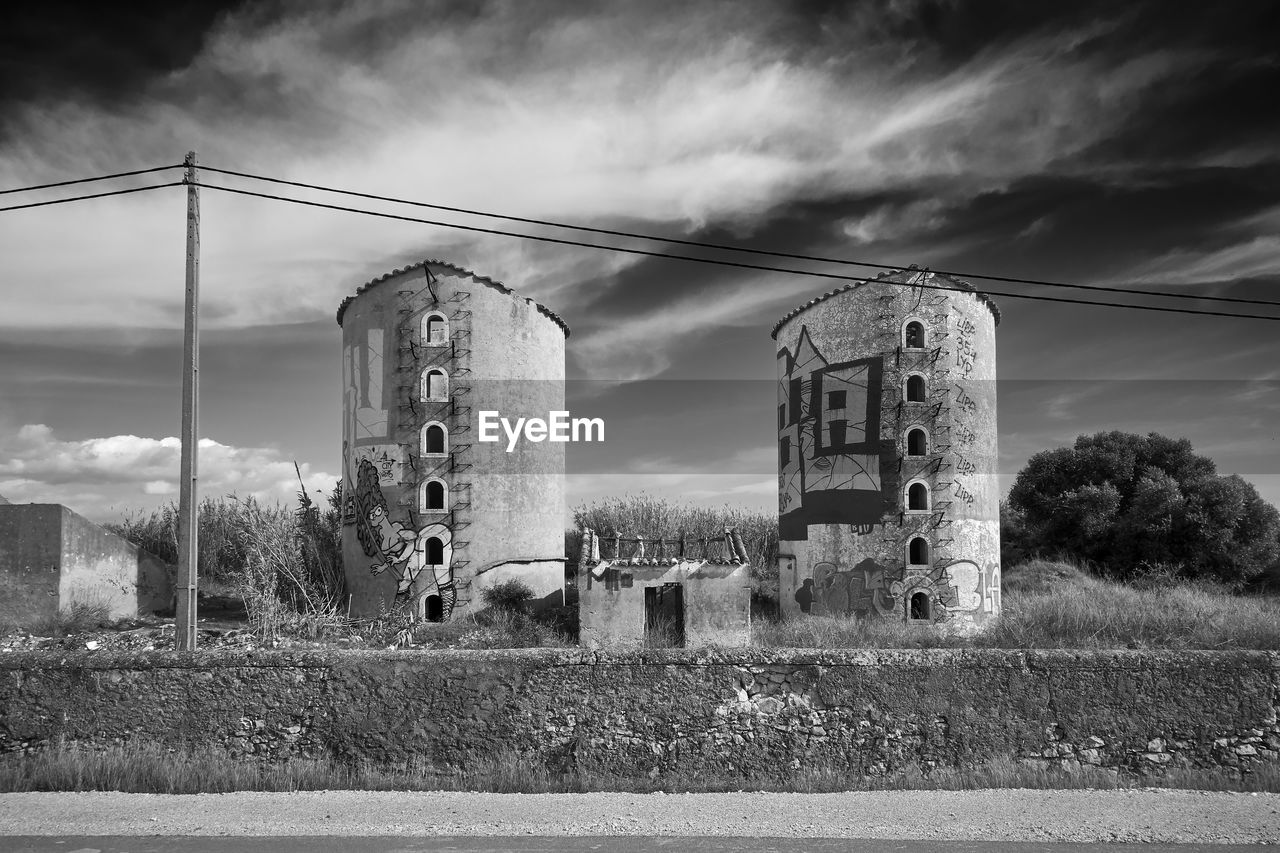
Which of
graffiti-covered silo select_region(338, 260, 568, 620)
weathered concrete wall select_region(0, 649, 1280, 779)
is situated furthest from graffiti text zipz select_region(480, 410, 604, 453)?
weathered concrete wall select_region(0, 649, 1280, 779)

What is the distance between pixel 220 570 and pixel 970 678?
95.8ft

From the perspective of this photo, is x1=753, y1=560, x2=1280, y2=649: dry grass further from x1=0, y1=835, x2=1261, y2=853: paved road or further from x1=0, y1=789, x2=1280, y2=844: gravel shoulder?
x1=0, y1=835, x2=1261, y2=853: paved road

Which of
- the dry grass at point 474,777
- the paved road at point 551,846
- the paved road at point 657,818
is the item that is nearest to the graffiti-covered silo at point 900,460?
the dry grass at point 474,777

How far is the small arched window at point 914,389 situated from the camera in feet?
71.4

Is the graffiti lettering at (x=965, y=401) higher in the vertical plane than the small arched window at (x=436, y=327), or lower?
lower

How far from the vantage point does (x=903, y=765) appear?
858 cm

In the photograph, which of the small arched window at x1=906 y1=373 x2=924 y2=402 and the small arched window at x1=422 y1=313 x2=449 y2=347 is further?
the small arched window at x1=422 y1=313 x2=449 y2=347

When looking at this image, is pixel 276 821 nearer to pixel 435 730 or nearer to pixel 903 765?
pixel 435 730

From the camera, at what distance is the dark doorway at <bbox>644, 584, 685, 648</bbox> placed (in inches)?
731

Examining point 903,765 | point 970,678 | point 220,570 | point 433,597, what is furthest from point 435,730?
point 220,570

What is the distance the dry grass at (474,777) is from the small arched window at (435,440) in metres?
13.4

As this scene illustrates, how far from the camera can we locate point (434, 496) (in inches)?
855

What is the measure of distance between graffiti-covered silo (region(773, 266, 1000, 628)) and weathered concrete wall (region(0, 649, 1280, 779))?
1243 cm

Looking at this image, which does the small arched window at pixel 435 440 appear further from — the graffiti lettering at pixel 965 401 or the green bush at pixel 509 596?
the graffiti lettering at pixel 965 401
